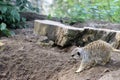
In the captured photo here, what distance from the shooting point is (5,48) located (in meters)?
4.28

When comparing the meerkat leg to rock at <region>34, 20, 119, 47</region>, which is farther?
rock at <region>34, 20, 119, 47</region>

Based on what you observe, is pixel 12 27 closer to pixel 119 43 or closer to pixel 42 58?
pixel 42 58

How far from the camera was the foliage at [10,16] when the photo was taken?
205 inches

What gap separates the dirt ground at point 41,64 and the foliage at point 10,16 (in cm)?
80

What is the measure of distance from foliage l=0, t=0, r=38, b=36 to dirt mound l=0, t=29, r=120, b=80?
0.81 metres

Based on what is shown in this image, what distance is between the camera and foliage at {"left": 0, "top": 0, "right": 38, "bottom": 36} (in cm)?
522

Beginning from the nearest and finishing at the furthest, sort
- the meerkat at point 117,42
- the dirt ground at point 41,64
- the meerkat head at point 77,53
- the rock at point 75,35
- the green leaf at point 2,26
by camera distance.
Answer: the dirt ground at point 41,64 → the meerkat head at point 77,53 → the meerkat at point 117,42 → the rock at point 75,35 → the green leaf at point 2,26

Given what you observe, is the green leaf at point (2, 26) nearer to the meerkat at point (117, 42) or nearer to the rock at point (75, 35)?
the rock at point (75, 35)

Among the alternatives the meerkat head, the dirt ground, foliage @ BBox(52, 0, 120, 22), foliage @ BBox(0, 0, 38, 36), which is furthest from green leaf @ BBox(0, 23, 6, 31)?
the meerkat head

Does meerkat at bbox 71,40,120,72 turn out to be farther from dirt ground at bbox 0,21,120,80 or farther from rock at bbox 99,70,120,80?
rock at bbox 99,70,120,80

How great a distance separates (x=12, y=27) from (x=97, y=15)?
2028mm

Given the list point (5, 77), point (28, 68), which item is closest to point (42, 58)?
point (28, 68)

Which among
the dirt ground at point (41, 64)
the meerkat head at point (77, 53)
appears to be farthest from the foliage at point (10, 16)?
the meerkat head at point (77, 53)

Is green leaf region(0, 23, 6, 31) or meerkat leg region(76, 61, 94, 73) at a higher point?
green leaf region(0, 23, 6, 31)
